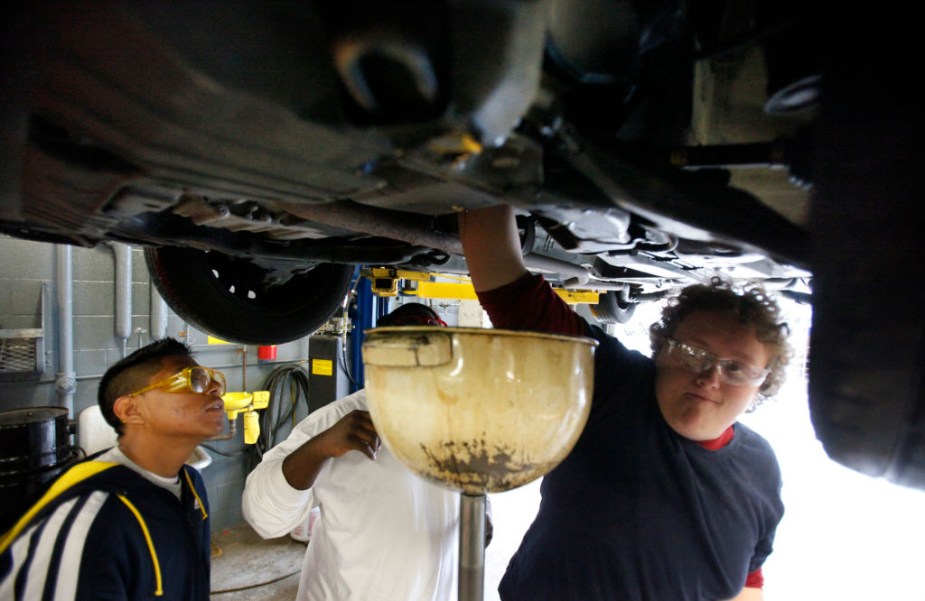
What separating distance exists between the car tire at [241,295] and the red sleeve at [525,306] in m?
0.86

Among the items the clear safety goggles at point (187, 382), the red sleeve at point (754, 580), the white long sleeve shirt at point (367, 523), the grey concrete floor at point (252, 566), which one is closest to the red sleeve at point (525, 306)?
the white long sleeve shirt at point (367, 523)

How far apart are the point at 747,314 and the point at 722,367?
134 mm

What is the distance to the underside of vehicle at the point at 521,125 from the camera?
321mm

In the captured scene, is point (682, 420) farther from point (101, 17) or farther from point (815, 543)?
point (815, 543)

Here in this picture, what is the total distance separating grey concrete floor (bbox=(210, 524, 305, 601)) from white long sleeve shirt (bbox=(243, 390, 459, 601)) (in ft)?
5.15

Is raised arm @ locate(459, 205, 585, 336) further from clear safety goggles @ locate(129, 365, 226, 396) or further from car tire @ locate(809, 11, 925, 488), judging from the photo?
clear safety goggles @ locate(129, 365, 226, 396)

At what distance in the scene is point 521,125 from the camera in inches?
18.2

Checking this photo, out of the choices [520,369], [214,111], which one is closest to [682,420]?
[520,369]

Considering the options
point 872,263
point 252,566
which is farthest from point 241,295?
point 252,566

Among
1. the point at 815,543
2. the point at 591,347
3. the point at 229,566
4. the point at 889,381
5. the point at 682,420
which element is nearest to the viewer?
the point at 889,381

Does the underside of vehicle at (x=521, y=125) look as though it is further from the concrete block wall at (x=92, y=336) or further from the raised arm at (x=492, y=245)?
the concrete block wall at (x=92, y=336)

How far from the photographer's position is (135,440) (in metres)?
1.16

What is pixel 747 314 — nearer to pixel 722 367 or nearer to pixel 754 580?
pixel 722 367

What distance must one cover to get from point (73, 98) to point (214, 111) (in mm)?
93
